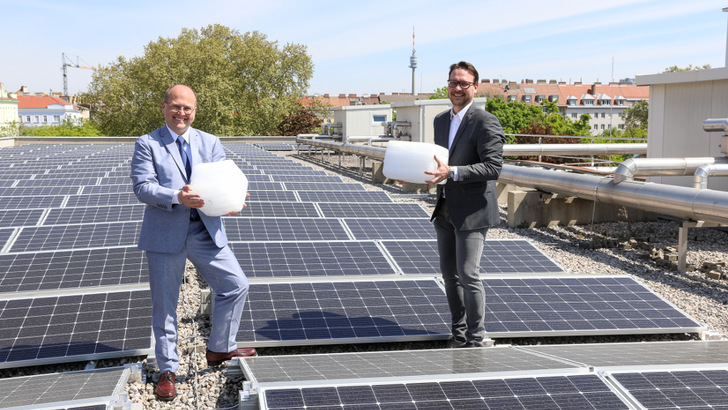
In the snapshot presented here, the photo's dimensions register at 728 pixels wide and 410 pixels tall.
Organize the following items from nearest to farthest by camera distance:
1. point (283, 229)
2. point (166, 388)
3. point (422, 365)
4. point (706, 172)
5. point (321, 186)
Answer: point (422, 365) < point (166, 388) < point (283, 229) < point (706, 172) < point (321, 186)

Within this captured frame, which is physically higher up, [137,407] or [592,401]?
[592,401]

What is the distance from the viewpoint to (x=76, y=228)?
315 inches

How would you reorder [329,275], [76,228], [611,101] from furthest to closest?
1. [611,101]
2. [76,228]
3. [329,275]

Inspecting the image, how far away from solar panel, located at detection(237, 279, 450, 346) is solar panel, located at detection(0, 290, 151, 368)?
32.0 inches

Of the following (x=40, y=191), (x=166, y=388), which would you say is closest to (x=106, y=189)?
(x=40, y=191)

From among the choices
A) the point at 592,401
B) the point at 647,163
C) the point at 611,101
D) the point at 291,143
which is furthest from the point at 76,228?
the point at 611,101

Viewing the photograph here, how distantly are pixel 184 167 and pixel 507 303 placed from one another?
2979 mm

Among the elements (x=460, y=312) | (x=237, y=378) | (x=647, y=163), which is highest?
(x=647, y=163)

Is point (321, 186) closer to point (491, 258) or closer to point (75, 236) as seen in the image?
point (75, 236)

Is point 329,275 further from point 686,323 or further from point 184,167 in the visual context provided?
point 686,323

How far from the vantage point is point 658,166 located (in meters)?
10.9

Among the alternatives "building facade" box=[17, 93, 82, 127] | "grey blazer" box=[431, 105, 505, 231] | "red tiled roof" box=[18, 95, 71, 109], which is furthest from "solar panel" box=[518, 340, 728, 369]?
"red tiled roof" box=[18, 95, 71, 109]

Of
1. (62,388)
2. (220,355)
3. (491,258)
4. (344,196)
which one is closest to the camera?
(62,388)

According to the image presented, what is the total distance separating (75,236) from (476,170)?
17.7 ft
